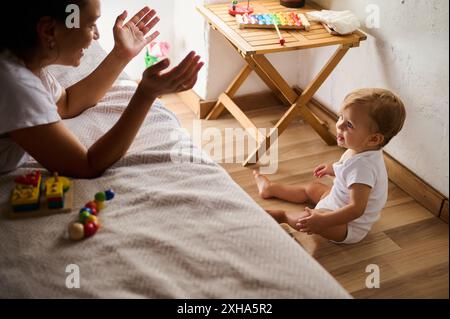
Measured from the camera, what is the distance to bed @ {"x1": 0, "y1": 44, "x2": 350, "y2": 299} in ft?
2.28

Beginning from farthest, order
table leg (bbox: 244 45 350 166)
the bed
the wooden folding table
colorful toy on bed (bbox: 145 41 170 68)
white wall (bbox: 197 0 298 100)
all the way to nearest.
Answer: colorful toy on bed (bbox: 145 41 170 68) → white wall (bbox: 197 0 298 100) → table leg (bbox: 244 45 350 166) → the wooden folding table → the bed

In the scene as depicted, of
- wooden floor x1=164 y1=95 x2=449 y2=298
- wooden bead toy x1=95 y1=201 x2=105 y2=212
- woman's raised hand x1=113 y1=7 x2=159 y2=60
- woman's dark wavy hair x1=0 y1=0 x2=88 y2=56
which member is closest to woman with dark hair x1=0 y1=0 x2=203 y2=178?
woman's dark wavy hair x1=0 y1=0 x2=88 y2=56

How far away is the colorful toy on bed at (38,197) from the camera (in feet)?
2.73

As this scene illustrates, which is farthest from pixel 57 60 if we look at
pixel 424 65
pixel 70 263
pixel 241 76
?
pixel 241 76

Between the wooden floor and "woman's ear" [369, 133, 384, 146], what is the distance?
220mm

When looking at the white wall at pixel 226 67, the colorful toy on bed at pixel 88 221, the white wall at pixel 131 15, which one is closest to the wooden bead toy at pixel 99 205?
the colorful toy on bed at pixel 88 221

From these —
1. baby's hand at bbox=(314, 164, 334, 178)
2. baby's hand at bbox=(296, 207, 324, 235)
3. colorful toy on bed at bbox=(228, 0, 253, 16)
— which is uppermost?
colorful toy on bed at bbox=(228, 0, 253, 16)

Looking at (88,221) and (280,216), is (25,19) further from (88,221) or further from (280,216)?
(280,216)

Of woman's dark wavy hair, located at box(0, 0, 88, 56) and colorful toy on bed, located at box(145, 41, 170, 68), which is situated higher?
woman's dark wavy hair, located at box(0, 0, 88, 56)

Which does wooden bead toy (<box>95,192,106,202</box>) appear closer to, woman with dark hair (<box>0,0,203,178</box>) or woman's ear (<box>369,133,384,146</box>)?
woman with dark hair (<box>0,0,203,178</box>)

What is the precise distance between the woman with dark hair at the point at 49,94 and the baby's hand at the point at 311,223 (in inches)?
24.8

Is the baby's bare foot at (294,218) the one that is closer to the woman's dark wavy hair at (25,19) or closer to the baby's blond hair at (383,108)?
the baby's blond hair at (383,108)

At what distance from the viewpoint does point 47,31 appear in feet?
3.03

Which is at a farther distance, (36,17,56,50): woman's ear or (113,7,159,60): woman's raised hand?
(113,7,159,60): woman's raised hand
